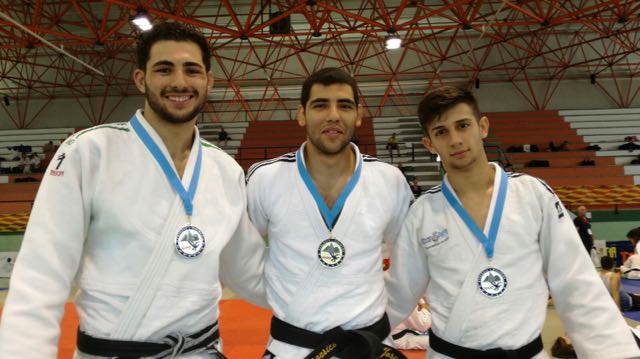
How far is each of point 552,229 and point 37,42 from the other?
48.2ft

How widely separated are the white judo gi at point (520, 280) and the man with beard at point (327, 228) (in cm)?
28

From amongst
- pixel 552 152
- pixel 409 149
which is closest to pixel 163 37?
pixel 409 149

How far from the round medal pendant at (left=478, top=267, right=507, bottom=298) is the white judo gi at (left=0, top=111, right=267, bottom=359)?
116cm

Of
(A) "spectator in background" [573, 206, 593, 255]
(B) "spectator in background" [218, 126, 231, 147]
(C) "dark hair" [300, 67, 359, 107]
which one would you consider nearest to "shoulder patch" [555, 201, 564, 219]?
(C) "dark hair" [300, 67, 359, 107]

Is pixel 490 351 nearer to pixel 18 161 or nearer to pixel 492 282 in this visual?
pixel 492 282

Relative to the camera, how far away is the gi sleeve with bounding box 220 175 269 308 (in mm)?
2170

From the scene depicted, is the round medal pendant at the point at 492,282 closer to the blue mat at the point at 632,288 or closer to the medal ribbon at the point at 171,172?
the medal ribbon at the point at 171,172

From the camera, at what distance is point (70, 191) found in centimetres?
165

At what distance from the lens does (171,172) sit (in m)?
1.82

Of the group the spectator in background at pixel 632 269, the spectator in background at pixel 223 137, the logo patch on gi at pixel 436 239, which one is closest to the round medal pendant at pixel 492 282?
the logo patch on gi at pixel 436 239

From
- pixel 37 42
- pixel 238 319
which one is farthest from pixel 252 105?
pixel 238 319

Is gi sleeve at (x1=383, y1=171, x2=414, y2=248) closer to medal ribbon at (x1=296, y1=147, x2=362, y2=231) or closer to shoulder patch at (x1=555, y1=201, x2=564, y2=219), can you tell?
medal ribbon at (x1=296, y1=147, x2=362, y2=231)

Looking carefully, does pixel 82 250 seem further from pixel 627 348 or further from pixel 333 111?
pixel 627 348

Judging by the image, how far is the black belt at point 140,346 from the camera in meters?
1.60
